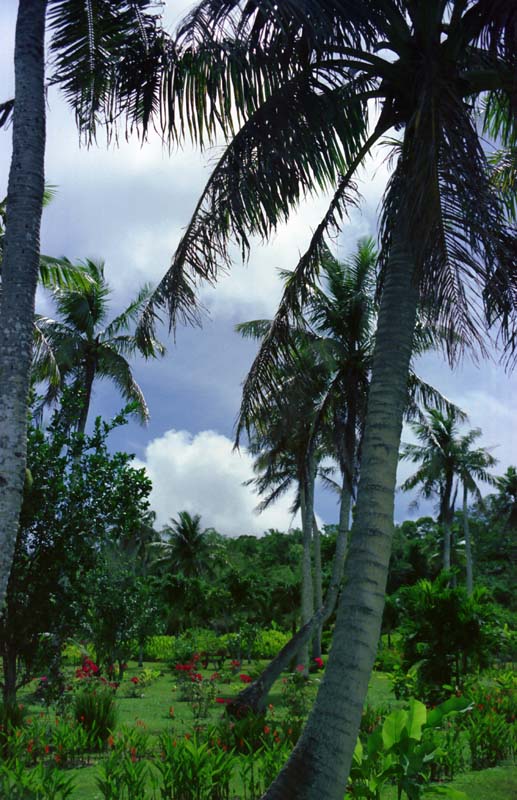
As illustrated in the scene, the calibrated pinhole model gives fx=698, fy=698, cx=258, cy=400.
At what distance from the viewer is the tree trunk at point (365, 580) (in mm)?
4453

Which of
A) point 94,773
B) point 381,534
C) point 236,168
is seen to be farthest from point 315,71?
point 94,773

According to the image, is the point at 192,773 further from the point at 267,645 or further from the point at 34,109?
the point at 267,645

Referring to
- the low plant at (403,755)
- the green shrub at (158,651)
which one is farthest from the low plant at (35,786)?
the green shrub at (158,651)

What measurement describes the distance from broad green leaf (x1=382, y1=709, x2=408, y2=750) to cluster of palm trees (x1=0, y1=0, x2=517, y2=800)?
143cm

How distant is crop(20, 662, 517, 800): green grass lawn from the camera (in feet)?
24.4

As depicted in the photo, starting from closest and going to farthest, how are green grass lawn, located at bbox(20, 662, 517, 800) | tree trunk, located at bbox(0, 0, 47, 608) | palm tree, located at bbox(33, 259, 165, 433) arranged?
tree trunk, located at bbox(0, 0, 47, 608)
green grass lawn, located at bbox(20, 662, 517, 800)
palm tree, located at bbox(33, 259, 165, 433)

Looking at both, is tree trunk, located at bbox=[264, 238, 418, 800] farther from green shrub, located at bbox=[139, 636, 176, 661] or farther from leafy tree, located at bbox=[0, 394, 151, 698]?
green shrub, located at bbox=[139, 636, 176, 661]

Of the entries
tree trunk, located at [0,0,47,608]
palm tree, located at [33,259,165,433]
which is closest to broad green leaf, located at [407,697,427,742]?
tree trunk, located at [0,0,47,608]

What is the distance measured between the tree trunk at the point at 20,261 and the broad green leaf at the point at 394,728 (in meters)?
3.30

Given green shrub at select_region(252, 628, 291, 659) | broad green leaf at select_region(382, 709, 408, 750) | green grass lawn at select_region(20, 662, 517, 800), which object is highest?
broad green leaf at select_region(382, 709, 408, 750)

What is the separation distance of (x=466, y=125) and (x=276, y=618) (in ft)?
A: 121

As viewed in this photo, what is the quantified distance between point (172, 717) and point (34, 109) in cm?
955

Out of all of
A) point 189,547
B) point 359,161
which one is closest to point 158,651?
point 189,547

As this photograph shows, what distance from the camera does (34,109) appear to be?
569 cm
